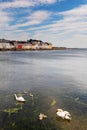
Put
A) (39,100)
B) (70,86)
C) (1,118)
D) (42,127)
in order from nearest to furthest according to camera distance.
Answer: (42,127) → (1,118) → (39,100) → (70,86)

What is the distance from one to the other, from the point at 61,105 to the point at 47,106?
141 cm

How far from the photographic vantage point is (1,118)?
1656 cm

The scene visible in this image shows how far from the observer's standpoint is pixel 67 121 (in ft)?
54.7

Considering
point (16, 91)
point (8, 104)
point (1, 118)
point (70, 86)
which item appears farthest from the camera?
point (70, 86)

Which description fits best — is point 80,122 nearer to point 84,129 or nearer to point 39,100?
point 84,129

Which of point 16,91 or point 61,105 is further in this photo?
point 16,91

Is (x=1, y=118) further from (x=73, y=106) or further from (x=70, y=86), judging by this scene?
(x=70, y=86)

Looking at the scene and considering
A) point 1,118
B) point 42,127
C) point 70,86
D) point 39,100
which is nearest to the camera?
point 42,127

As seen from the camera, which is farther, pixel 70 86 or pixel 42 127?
pixel 70 86

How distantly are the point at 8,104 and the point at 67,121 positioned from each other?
5.76m

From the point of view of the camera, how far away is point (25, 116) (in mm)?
17281

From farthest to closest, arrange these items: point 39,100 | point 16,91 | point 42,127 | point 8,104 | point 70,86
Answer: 1. point 70,86
2. point 16,91
3. point 39,100
4. point 8,104
5. point 42,127

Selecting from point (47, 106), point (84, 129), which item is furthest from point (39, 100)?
point (84, 129)

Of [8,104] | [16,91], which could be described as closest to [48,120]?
[8,104]
